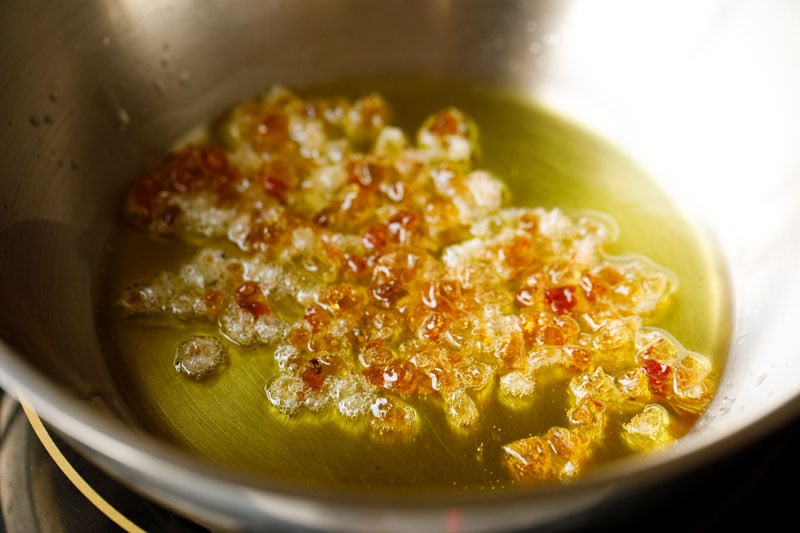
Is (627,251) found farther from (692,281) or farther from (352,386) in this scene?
(352,386)

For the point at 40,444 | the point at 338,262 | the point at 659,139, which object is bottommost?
the point at 40,444

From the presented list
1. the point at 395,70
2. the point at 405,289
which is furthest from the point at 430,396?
the point at 395,70

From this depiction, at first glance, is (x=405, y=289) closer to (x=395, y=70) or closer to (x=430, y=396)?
(x=430, y=396)

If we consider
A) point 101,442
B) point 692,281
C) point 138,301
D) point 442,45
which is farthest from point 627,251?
point 101,442

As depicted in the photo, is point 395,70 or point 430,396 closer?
point 430,396

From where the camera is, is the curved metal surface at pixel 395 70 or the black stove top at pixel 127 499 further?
the curved metal surface at pixel 395 70
